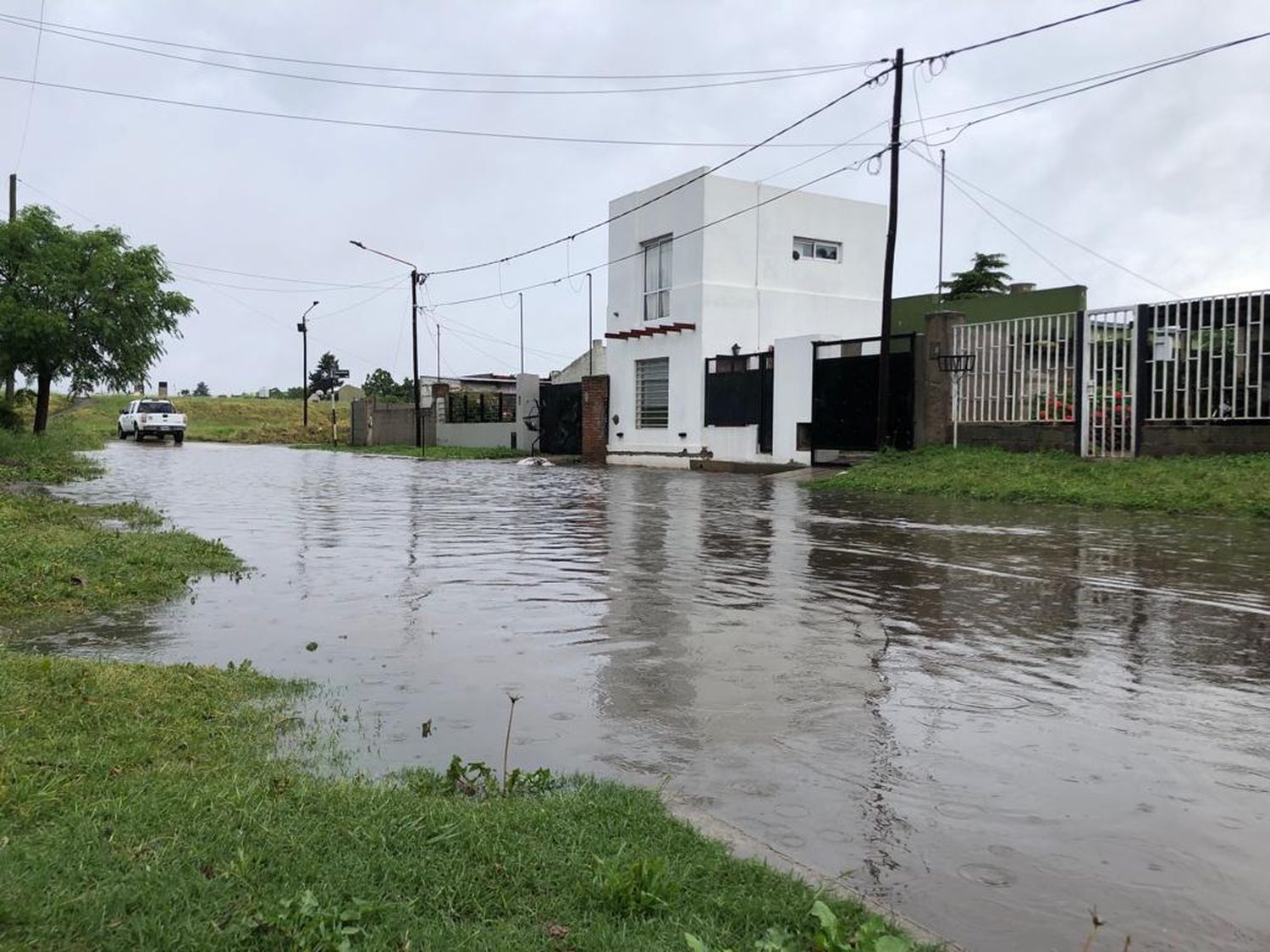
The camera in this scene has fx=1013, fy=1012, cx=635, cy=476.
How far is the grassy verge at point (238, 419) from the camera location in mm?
65250

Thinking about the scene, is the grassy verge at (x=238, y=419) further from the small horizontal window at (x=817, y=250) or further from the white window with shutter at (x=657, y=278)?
the small horizontal window at (x=817, y=250)

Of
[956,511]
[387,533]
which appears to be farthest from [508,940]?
[956,511]

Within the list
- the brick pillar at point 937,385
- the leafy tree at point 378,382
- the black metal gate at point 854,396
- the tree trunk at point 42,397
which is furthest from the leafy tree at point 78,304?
the leafy tree at point 378,382

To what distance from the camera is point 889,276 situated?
21312 millimetres

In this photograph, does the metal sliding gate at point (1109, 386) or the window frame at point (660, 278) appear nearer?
the metal sliding gate at point (1109, 386)

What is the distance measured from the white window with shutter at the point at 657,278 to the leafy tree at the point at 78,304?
45.5ft

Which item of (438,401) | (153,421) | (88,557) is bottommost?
(88,557)

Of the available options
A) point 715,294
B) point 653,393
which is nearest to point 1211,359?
point 715,294

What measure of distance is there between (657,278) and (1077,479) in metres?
18.5

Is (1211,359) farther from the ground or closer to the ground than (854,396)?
farther from the ground

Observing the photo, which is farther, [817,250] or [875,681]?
[817,250]

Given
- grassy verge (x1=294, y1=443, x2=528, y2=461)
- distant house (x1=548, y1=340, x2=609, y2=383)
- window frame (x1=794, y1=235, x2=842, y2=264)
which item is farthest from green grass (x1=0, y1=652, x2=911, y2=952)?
distant house (x1=548, y1=340, x2=609, y2=383)

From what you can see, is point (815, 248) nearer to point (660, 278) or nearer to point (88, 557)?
point (660, 278)

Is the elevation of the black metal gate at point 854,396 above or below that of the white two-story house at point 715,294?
below
